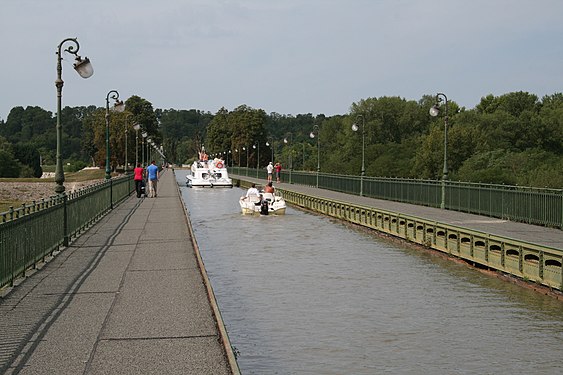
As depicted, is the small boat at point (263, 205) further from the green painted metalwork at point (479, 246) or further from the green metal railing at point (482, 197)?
the green painted metalwork at point (479, 246)

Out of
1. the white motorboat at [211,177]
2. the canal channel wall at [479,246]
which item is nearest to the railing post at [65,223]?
the canal channel wall at [479,246]

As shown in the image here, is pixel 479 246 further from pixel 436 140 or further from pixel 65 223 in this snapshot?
pixel 436 140

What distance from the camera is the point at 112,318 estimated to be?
11.7 meters

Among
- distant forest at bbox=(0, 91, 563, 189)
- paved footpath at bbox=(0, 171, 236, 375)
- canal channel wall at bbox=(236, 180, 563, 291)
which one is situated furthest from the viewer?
distant forest at bbox=(0, 91, 563, 189)

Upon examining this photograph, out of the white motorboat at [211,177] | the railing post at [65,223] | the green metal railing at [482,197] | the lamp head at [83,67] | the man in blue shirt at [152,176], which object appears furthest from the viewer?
the white motorboat at [211,177]

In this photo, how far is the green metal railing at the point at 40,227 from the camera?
1390 centimetres

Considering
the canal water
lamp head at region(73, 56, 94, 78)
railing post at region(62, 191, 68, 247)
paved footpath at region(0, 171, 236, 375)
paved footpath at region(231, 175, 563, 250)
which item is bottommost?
the canal water

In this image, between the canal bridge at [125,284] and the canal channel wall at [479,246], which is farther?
the canal channel wall at [479,246]

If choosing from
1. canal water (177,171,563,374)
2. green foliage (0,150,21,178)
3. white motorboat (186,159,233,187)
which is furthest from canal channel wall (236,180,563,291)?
green foliage (0,150,21,178)

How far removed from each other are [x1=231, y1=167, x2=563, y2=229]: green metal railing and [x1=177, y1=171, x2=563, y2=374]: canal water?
526cm

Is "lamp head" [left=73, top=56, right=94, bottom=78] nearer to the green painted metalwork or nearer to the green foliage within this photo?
the green painted metalwork

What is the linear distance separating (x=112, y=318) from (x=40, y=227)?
627 cm

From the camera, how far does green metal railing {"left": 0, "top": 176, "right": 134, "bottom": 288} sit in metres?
13.9

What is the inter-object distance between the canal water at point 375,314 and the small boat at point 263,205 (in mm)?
14411
